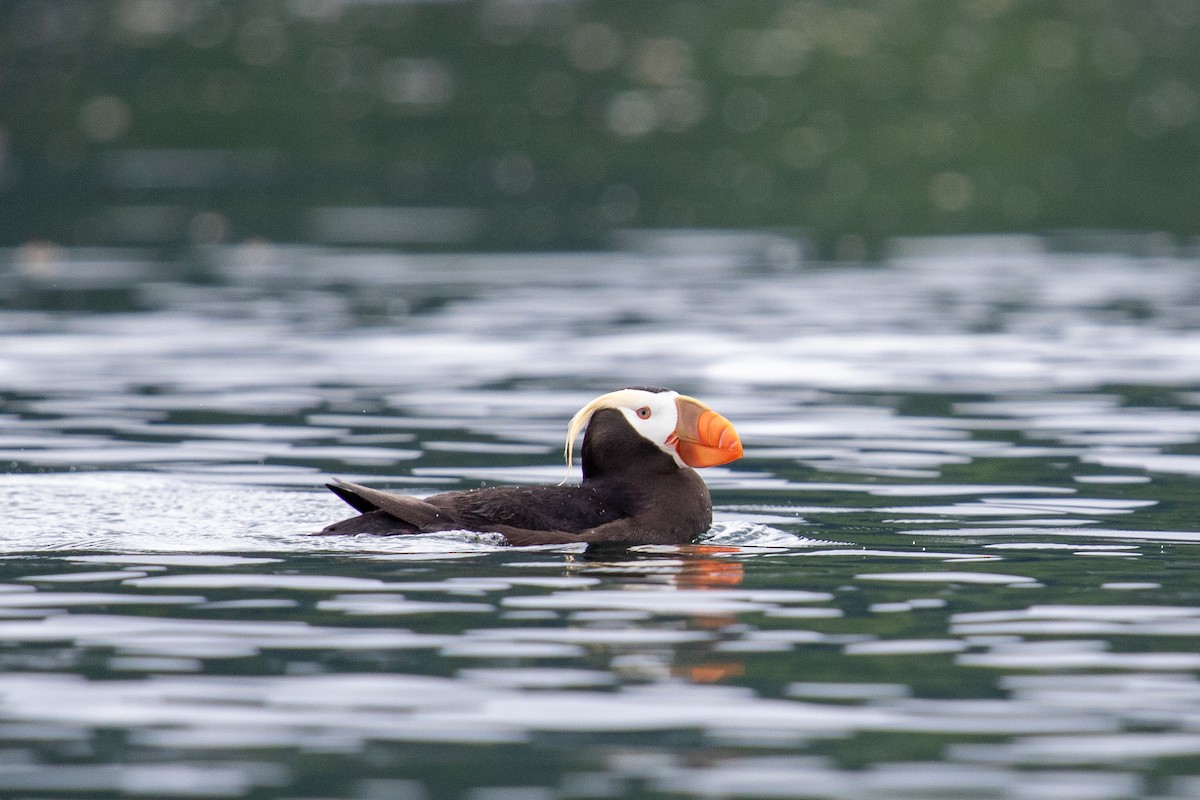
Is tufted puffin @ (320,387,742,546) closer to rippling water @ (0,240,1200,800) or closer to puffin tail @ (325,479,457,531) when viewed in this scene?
puffin tail @ (325,479,457,531)

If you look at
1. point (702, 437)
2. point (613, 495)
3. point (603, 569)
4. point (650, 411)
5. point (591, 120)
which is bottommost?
point (603, 569)

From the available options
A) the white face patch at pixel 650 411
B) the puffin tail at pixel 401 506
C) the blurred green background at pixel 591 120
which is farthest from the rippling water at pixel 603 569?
the blurred green background at pixel 591 120

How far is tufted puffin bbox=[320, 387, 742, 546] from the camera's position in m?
10.6

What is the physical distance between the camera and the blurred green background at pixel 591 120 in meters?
29.7

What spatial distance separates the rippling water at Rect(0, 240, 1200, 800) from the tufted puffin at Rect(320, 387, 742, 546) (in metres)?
0.14

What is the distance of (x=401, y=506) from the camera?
10453 mm

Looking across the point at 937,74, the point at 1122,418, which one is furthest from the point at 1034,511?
the point at 937,74

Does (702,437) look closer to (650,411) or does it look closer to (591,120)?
(650,411)

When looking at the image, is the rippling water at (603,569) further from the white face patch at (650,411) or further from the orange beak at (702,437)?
the white face patch at (650,411)

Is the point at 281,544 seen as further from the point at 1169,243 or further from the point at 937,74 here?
the point at 937,74

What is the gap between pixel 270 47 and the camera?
182 feet

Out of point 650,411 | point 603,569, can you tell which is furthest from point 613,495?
point 603,569

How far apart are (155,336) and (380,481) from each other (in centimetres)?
745

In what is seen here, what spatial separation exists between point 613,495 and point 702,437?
53cm
